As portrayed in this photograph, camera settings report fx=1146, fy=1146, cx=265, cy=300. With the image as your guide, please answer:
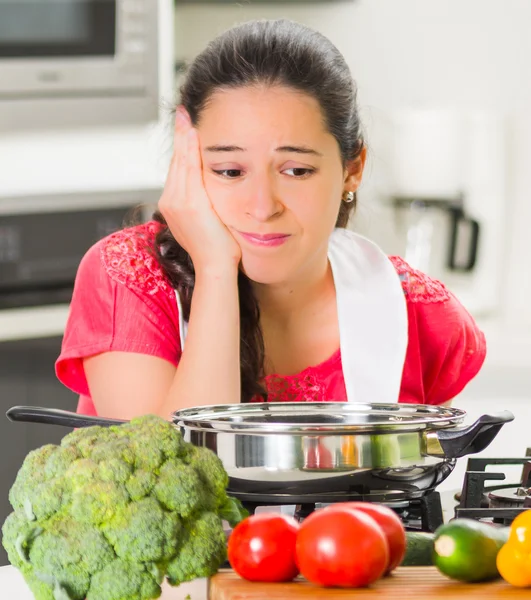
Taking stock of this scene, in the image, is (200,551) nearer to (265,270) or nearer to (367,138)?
(265,270)

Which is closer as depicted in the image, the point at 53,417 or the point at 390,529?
the point at 390,529

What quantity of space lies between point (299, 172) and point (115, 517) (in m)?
0.81

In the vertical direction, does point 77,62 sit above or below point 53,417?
above

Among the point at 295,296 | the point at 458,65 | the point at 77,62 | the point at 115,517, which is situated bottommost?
the point at 115,517

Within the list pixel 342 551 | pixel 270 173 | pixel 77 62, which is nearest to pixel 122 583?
pixel 342 551

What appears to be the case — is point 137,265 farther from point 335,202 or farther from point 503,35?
point 503,35

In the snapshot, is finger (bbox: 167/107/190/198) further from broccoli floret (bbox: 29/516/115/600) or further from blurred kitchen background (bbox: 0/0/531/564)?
broccoli floret (bbox: 29/516/115/600)

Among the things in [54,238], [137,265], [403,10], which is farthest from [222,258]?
[403,10]

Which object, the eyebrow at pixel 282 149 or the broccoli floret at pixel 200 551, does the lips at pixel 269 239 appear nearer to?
the eyebrow at pixel 282 149

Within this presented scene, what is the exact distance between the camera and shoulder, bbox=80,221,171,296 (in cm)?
166

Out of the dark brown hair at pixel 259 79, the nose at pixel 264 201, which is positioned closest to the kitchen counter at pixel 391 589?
the nose at pixel 264 201

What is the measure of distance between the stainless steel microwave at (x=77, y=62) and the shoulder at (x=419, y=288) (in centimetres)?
97

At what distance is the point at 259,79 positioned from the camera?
1606 millimetres

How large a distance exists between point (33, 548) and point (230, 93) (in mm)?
898
